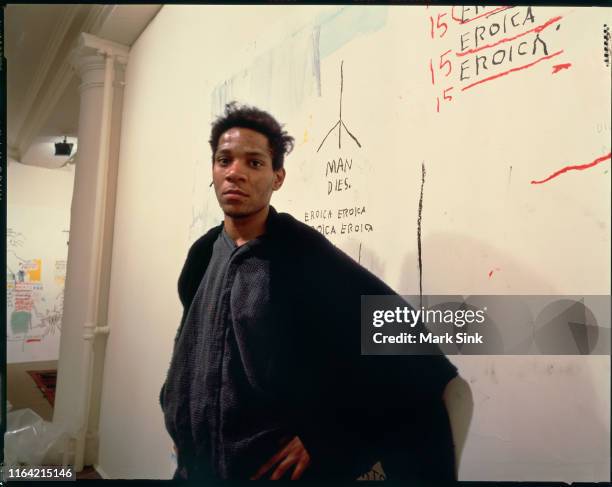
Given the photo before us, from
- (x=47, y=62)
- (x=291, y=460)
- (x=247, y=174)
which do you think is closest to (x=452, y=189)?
(x=247, y=174)

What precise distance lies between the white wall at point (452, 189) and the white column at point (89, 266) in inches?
16.3

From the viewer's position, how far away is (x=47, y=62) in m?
2.12

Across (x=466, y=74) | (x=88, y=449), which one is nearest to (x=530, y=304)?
(x=466, y=74)

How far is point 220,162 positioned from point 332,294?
39 centimetres

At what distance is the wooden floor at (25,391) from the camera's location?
1.15 m

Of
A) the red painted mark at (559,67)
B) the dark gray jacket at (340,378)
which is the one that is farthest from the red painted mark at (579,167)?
the dark gray jacket at (340,378)

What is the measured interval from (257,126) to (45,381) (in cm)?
115

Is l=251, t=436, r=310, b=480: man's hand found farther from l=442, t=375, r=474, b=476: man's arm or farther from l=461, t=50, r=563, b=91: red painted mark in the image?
l=461, t=50, r=563, b=91: red painted mark

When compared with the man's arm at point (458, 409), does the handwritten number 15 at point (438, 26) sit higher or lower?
higher

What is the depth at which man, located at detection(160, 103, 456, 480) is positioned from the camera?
67cm

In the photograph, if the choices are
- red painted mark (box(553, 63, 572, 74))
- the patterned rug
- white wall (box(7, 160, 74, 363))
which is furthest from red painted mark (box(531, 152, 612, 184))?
the patterned rug

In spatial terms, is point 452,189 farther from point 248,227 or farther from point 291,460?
point 291,460

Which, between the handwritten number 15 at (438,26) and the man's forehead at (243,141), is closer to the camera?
the handwritten number 15 at (438,26)

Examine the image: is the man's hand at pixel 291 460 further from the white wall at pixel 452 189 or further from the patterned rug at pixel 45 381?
the patterned rug at pixel 45 381
